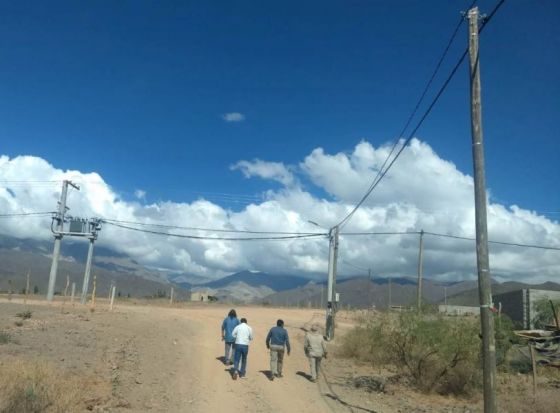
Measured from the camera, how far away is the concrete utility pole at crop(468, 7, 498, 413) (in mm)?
11047

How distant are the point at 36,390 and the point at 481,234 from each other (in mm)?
9239

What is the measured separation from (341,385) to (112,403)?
328 inches

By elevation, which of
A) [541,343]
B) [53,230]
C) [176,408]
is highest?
[53,230]

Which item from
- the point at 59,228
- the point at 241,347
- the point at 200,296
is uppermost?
the point at 59,228

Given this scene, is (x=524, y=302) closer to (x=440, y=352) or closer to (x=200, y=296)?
(x=440, y=352)

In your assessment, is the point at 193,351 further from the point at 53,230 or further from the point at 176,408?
the point at 53,230

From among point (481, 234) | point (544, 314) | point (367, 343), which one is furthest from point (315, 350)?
point (544, 314)

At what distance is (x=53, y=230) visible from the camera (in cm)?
4819

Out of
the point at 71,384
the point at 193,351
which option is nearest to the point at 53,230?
the point at 193,351

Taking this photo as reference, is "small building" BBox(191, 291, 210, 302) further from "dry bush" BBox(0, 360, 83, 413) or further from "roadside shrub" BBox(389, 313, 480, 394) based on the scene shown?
"dry bush" BBox(0, 360, 83, 413)

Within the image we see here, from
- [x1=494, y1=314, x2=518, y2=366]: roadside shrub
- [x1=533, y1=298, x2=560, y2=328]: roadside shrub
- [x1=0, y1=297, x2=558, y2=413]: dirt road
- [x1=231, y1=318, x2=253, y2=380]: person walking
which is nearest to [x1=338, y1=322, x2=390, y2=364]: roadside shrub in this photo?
[x1=0, y1=297, x2=558, y2=413]: dirt road

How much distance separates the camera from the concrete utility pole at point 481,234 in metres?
11.0

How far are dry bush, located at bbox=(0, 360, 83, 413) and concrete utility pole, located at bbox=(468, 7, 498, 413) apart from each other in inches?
316

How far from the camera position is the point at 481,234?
11.5 meters
